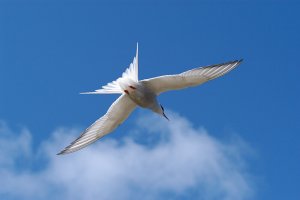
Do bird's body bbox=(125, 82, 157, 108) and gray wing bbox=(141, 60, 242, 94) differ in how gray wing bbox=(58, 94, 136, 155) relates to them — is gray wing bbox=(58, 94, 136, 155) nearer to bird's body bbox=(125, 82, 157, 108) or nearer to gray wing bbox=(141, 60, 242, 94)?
bird's body bbox=(125, 82, 157, 108)

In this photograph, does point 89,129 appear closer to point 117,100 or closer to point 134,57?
point 117,100

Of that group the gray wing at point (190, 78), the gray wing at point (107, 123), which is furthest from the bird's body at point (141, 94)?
the gray wing at point (107, 123)

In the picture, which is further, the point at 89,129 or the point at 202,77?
the point at 89,129

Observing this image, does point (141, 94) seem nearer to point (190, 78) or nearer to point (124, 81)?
point (124, 81)

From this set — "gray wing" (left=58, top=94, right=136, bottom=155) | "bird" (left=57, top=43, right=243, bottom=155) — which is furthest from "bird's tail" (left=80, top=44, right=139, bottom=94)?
"gray wing" (left=58, top=94, right=136, bottom=155)

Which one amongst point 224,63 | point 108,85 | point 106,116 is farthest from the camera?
point 106,116

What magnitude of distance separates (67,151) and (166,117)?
→ 272 cm

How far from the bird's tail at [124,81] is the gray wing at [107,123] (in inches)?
Result: 20.7

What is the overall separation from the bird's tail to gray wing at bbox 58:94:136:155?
0.53 meters

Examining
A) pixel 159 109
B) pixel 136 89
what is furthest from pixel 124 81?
pixel 159 109

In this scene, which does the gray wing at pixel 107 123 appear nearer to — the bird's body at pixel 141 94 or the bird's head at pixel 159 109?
the bird's body at pixel 141 94

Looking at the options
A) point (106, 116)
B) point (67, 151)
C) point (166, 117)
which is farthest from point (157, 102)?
point (67, 151)

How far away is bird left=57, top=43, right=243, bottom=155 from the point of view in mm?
14977

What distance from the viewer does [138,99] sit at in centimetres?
1552
